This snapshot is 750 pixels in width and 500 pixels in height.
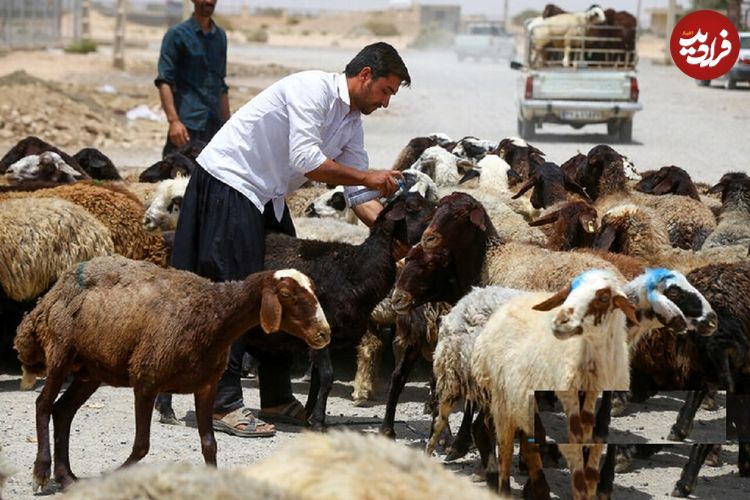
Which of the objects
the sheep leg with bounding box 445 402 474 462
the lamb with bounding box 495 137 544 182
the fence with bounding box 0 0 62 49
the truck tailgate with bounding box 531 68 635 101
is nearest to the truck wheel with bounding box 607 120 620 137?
the truck tailgate with bounding box 531 68 635 101

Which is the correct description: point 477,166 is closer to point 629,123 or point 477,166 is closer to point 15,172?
point 15,172

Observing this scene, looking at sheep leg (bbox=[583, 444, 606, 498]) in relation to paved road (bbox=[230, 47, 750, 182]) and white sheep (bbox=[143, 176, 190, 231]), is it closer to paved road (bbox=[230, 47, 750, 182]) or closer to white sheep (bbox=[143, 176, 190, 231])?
white sheep (bbox=[143, 176, 190, 231])

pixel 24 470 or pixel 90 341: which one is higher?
pixel 90 341

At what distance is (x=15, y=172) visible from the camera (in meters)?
11.2

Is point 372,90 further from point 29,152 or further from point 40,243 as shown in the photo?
point 29,152

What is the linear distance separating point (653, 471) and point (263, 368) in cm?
239

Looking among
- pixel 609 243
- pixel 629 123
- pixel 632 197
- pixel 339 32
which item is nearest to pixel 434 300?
pixel 609 243

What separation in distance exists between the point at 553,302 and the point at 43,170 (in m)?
6.79

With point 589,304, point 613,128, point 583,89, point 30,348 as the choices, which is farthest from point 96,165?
point 613,128

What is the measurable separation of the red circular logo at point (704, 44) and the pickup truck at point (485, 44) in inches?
1799

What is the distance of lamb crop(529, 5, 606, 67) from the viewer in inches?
935

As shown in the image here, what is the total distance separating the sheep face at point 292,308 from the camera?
6047 millimetres

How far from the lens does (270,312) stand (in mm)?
6035

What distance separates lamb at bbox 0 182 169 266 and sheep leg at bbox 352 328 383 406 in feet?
5.02
